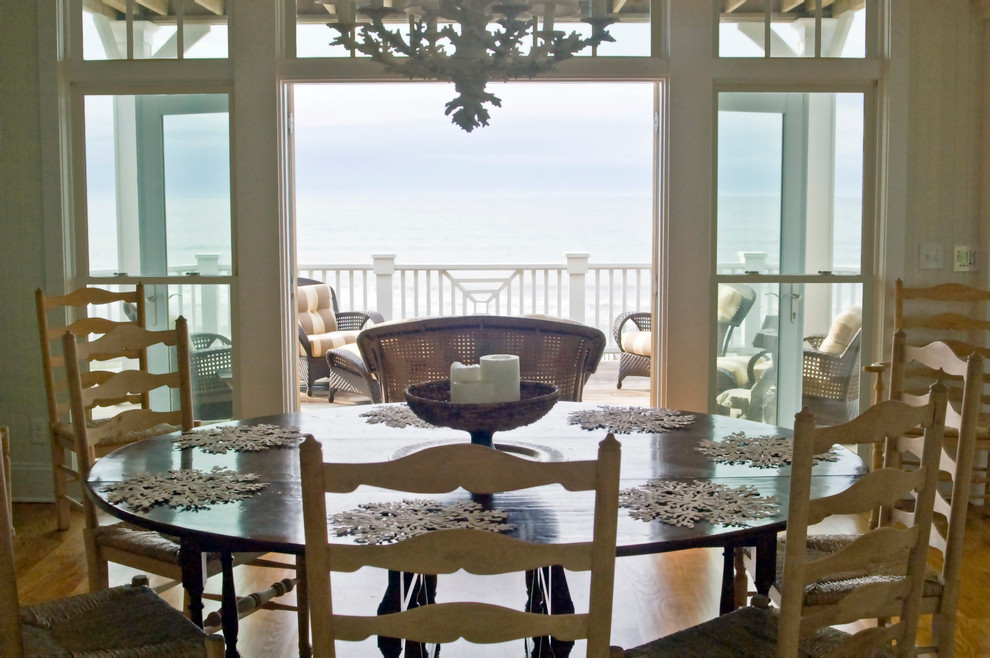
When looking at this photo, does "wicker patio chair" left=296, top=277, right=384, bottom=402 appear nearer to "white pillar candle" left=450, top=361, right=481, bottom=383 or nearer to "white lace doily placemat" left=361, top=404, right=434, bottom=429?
"white lace doily placemat" left=361, top=404, right=434, bottom=429

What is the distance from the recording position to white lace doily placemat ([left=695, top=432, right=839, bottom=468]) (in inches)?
80.8

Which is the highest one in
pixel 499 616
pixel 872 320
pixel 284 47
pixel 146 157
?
pixel 284 47

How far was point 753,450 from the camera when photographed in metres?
2.13

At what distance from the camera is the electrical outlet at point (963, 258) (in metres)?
4.08

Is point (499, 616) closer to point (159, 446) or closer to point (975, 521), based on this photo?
point (159, 446)

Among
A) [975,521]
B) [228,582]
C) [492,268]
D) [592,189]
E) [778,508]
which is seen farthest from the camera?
[592,189]

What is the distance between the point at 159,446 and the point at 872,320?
10.3ft

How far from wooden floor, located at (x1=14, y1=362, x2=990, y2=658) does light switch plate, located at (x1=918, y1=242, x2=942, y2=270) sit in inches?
44.1

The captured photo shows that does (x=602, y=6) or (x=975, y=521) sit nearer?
(x=602, y=6)

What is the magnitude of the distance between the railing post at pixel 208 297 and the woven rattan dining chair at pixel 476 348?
942 mm

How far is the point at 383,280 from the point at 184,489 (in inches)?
269

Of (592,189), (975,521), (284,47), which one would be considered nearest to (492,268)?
(284,47)

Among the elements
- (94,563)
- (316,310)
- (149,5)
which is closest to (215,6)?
(149,5)

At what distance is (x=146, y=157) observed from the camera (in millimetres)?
4176
